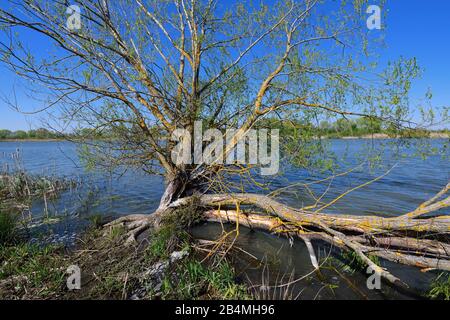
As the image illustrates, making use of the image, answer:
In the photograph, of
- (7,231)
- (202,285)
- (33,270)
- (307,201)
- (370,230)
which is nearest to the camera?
(202,285)

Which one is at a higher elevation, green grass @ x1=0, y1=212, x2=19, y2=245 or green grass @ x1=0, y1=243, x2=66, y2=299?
green grass @ x1=0, y1=212, x2=19, y2=245

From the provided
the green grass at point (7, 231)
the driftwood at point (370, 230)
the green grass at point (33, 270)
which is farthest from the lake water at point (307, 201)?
the green grass at point (33, 270)

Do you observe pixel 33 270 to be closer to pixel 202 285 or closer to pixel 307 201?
pixel 202 285

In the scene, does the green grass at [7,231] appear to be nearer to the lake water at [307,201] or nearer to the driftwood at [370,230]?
the lake water at [307,201]

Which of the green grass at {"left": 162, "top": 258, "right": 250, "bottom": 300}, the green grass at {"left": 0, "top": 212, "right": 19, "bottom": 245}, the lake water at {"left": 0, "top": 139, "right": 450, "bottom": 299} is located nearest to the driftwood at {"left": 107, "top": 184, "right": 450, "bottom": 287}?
the lake water at {"left": 0, "top": 139, "right": 450, "bottom": 299}

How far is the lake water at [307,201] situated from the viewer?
4383mm

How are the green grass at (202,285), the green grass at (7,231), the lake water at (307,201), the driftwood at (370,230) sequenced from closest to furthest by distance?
the green grass at (202,285) → the driftwood at (370,230) → the lake water at (307,201) → the green grass at (7,231)

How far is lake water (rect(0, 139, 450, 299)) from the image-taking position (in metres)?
4.38

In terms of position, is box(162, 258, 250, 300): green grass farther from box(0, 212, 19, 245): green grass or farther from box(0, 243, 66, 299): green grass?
box(0, 212, 19, 245): green grass

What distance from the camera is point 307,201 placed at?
948cm

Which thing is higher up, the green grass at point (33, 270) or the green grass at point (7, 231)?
the green grass at point (7, 231)

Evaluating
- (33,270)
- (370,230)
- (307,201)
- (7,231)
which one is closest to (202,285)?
(33,270)
